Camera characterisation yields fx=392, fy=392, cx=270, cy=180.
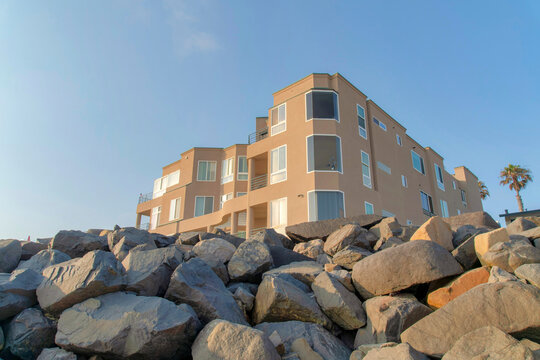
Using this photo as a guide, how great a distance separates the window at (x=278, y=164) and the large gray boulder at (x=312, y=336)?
54.0 ft

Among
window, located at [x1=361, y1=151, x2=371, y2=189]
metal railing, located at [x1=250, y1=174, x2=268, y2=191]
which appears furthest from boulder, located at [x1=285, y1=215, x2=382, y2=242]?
metal railing, located at [x1=250, y1=174, x2=268, y2=191]

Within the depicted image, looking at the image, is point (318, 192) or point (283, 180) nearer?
point (318, 192)

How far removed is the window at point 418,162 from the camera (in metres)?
31.7

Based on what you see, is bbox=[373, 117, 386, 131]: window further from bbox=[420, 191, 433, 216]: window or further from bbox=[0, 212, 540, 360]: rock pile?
bbox=[0, 212, 540, 360]: rock pile

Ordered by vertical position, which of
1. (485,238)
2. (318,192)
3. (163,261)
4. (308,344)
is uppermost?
(318,192)

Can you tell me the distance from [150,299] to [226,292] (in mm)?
1206

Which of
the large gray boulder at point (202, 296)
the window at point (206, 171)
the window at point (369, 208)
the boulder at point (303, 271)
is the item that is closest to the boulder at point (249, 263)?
the boulder at point (303, 271)

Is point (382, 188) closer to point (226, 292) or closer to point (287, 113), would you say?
point (287, 113)

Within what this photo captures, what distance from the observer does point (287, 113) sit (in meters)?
23.2

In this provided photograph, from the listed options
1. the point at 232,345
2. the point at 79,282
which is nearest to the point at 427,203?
the point at 232,345

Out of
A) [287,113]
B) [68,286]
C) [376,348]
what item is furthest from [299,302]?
[287,113]

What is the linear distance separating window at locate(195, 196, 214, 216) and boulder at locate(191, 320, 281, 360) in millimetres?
29202

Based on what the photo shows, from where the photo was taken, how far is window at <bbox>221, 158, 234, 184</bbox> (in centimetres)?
3372

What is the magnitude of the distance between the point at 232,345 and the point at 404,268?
9.42 feet
